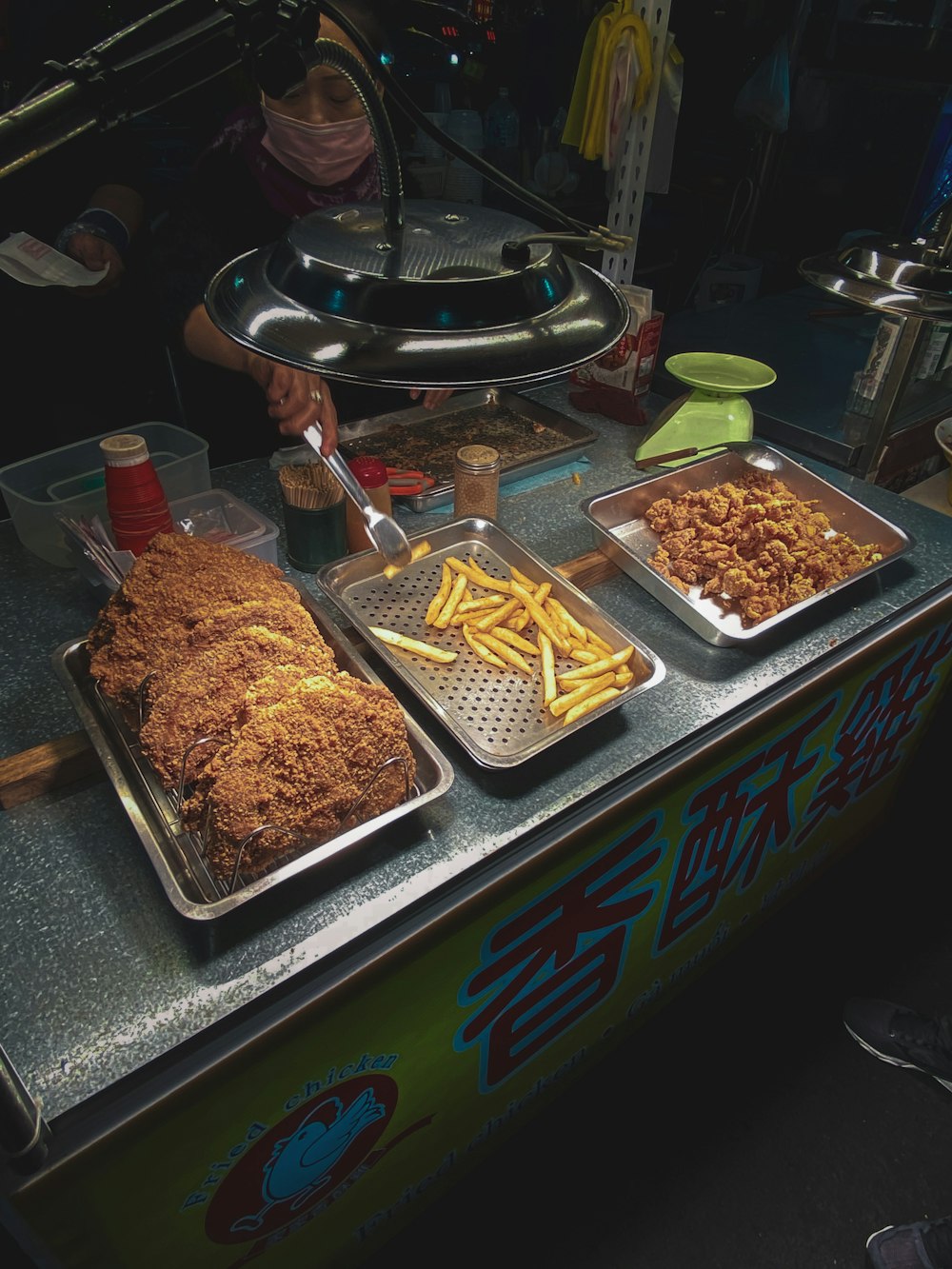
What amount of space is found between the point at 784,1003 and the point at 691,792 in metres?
1.27

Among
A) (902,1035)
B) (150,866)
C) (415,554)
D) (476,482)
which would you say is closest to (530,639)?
(415,554)

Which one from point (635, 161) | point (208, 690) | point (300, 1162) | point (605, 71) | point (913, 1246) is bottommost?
point (913, 1246)

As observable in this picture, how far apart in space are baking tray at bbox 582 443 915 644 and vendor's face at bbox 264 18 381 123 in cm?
146

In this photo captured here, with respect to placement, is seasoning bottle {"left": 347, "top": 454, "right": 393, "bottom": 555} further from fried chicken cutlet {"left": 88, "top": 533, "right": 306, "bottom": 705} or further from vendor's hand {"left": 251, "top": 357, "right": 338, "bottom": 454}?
fried chicken cutlet {"left": 88, "top": 533, "right": 306, "bottom": 705}

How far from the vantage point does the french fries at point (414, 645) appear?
176cm

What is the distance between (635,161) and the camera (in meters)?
2.78

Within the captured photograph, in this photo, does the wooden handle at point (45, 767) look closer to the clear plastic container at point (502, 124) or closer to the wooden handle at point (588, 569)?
the wooden handle at point (588, 569)

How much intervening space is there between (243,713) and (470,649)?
63cm

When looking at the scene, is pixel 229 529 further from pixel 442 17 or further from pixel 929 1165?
pixel 929 1165

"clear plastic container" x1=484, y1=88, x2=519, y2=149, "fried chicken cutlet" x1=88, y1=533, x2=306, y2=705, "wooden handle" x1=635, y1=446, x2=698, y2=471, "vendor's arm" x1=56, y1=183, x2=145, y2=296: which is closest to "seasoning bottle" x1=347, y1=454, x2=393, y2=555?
"fried chicken cutlet" x1=88, y1=533, x2=306, y2=705

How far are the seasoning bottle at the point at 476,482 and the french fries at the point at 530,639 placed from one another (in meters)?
0.24

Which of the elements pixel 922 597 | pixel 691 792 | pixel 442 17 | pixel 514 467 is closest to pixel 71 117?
pixel 442 17

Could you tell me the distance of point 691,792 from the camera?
182cm

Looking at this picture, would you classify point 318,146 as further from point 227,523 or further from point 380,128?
point 380,128
